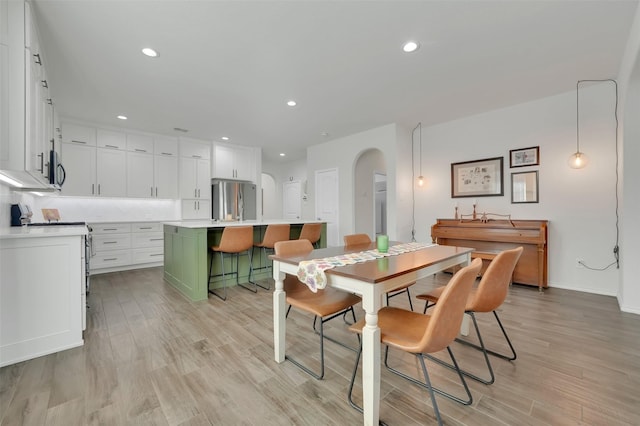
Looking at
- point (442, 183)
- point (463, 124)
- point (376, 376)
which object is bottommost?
point (376, 376)

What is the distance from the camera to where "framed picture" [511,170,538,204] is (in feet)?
12.4

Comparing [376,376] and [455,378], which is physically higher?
[376,376]

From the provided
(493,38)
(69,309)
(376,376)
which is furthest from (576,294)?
(69,309)

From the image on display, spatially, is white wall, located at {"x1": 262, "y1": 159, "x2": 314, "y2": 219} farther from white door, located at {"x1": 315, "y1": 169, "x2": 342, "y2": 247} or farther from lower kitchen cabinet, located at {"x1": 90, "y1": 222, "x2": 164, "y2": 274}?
lower kitchen cabinet, located at {"x1": 90, "y1": 222, "x2": 164, "y2": 274}

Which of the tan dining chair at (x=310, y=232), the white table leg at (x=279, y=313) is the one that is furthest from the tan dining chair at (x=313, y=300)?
the tan dining chair at (x=310, y=232)

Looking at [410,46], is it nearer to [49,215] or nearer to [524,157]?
[524,157]

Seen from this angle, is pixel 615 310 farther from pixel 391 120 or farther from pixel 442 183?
pixel 391 120

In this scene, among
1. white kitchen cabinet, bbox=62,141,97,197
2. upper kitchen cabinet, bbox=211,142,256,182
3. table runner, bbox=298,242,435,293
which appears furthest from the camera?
upper kitchen cabinet, bbox=211,142,256,182

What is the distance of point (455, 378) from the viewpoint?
1.70 m

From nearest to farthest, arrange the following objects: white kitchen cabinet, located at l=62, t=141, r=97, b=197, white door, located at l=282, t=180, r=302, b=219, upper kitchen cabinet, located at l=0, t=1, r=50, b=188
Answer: upper kitchen cabinet, located at l=0, t=1, r=50, b=188 → white kitchen cabinet, located at l=62, t=141, r=97, b=197 → white door, located at l=282, t=180, r=302, b=219

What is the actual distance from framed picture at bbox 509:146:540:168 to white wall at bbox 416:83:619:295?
6 cm

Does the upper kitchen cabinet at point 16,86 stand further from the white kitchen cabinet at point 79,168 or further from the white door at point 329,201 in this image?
the white door at point 329,201

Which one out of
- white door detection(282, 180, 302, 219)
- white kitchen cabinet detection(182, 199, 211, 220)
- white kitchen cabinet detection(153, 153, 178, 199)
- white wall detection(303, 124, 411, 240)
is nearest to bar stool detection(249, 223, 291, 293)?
white wall detection(303, 124, 411, 240)

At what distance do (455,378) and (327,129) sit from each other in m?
4.36
